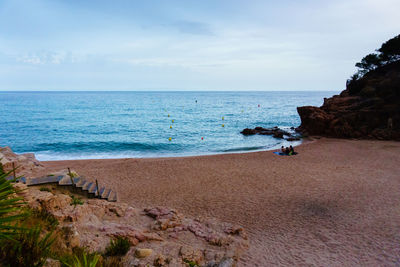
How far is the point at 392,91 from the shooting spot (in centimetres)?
2975

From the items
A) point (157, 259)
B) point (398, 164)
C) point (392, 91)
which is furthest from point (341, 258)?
point (392, 91)

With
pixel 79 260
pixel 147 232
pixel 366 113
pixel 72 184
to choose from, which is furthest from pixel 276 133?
pixel 79 260

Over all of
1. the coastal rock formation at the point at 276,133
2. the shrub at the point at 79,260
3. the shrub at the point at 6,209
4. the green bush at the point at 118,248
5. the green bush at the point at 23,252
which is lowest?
the coastal rock formation at the point at 276,133

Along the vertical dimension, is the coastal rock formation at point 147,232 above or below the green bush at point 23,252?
below

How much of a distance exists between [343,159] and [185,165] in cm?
1327

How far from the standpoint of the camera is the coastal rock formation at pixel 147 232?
6.66 metres

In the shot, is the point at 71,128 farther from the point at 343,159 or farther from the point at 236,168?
the point at 343,159

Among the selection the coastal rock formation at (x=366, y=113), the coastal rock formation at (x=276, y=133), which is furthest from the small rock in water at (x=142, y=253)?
the coastal rock formation at (x=366, y=113)

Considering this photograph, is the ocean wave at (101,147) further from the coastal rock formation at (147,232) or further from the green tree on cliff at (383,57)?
the green tree on cliff at (383,57)

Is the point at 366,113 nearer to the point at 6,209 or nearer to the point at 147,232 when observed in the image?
the point at 147,232

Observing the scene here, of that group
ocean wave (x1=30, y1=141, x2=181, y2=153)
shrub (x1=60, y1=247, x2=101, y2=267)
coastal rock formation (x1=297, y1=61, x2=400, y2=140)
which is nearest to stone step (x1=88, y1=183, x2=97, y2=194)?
shrub (x1=60, y1=247, x2=101, y2=267)

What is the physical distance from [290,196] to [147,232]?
8.24m

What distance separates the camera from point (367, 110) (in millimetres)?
29547

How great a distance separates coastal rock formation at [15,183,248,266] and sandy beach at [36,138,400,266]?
112 centimetres
